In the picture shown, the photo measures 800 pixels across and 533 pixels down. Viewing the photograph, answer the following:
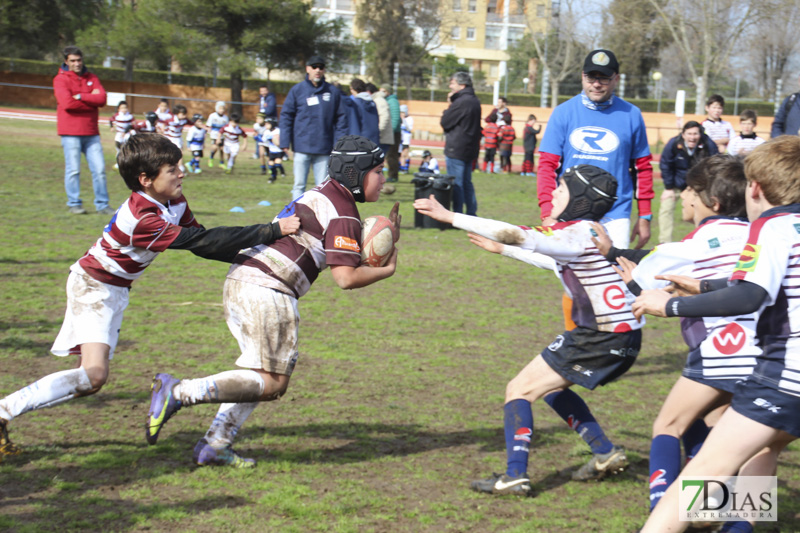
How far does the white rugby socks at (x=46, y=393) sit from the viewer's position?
4.25 m

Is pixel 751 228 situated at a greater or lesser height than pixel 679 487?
greater

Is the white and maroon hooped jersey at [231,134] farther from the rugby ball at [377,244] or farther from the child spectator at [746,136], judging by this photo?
the rugby ball at [377,244]

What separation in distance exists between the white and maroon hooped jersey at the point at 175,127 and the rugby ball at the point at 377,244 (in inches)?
715

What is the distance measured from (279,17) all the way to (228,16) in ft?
11.3

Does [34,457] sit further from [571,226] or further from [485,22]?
[485,22]

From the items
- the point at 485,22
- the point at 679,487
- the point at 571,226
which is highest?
the point at 485,22

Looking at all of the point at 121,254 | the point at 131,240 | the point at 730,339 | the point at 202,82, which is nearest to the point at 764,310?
the point at 730,339

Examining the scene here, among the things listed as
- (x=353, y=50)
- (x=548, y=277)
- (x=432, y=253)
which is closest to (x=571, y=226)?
(x=548, y=277)

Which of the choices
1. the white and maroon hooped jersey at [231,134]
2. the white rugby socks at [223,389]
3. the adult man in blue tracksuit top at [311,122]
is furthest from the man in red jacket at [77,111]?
the white and maroon hooped jersey at [231,134]

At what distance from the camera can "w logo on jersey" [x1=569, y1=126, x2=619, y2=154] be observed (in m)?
5.91

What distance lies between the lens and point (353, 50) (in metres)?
57.6

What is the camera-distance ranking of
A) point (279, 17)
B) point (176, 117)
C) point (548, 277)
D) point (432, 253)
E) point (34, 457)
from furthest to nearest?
1. point (279, 17)
2. point (176, 117)
3. point (432, 253)
4. point (548, 277)
5. point (34, 457)

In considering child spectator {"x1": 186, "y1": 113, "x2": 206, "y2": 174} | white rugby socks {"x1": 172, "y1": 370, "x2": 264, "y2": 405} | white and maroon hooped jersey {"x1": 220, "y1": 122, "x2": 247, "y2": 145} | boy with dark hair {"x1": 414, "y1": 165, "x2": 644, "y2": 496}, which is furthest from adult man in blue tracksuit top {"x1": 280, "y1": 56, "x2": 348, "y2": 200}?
white and maroon hooped jersey {"x1": 220, "y1": 122, "x2": 247, "y2": 145}

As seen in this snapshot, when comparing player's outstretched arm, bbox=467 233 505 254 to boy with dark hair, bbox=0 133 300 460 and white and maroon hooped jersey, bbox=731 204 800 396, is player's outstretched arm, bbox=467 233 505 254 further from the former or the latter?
white and maroon hooped jersey, bbox=731 204 800 396
